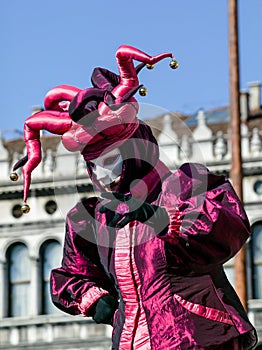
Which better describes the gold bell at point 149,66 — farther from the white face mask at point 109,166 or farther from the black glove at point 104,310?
the black glove at point 104,310

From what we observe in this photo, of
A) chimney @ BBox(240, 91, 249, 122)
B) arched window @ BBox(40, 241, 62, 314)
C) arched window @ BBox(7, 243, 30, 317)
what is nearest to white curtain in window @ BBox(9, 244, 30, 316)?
arched window @ BBox(7, 243, 30, 317)

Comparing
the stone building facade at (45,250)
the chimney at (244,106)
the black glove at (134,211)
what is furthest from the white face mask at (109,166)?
the chimney at (244,106)

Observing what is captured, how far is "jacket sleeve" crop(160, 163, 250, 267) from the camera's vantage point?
459cm

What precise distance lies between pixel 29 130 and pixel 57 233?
20.4 m

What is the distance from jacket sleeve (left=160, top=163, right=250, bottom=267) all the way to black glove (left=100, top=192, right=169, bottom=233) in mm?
34

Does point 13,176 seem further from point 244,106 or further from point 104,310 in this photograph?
point 244,106

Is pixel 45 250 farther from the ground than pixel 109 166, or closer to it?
closer to it

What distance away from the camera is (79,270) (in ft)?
16.7

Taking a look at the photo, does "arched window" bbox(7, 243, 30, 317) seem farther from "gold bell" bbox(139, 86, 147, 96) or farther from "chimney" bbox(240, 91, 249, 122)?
"gold bell" bbox(139, 86, 147, 96)

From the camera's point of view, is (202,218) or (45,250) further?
(45,250)

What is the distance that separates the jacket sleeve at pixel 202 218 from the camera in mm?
4594

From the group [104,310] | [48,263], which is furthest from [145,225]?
[48,263]

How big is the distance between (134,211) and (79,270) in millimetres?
651

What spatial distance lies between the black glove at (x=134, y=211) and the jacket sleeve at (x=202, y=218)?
0.03 m
